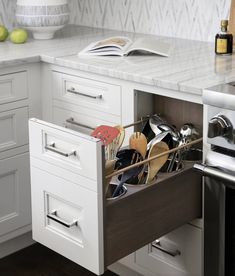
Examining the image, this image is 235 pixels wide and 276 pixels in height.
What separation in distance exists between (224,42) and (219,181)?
0.75 m

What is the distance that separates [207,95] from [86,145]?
0.42 metres

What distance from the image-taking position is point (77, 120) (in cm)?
254

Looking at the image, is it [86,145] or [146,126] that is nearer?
[86,145]

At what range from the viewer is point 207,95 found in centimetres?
190

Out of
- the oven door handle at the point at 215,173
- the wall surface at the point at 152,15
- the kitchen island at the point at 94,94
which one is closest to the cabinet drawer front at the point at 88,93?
the kitchen island at the point at 94,94

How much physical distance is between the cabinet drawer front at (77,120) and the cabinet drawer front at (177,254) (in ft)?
1.54

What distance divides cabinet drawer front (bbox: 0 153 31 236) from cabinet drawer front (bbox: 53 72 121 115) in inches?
13.0

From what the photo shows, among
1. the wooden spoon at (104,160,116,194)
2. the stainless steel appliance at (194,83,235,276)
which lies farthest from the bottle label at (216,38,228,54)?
the wooden spoon at (104,160,116,194)

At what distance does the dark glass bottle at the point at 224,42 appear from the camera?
2.41m

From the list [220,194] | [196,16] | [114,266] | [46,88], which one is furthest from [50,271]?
[196,16]

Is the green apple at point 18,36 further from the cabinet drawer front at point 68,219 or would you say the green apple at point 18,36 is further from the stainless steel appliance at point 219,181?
the stainless steel appliance at point 219,181

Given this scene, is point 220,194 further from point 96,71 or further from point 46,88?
point 46,88

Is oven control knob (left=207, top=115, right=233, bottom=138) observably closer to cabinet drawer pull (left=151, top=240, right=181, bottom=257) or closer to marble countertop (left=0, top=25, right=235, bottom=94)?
marble countertop (left=0, top=25, right=235, bottom=94)

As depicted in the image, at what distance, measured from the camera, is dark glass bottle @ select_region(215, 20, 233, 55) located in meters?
2.41
